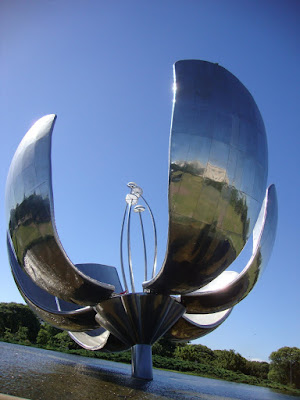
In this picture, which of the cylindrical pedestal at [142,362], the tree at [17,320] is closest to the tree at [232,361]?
the tree at [17,320]

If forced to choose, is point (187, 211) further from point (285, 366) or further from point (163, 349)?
point (163, 349)

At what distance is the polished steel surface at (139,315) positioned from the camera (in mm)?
9977

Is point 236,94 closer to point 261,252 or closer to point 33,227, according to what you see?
point 261,252

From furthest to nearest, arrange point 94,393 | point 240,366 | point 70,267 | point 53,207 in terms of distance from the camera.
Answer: point 240,366 < point 70,267 < point 53,207 < point 94,393

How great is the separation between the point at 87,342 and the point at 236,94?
1216 cm

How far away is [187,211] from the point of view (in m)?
7.91

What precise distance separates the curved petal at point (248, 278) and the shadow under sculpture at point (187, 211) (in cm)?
4

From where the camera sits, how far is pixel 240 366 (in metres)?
35.8

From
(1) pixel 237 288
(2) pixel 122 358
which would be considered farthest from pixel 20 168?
(2) pixel 122 358

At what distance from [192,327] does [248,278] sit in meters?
3.55

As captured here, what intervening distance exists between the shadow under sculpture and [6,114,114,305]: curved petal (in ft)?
0.09

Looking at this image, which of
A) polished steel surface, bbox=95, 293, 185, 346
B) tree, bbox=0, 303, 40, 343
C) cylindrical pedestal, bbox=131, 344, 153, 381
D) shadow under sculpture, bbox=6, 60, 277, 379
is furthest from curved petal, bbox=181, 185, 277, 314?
tree, bbox=0, 303, 40, 343

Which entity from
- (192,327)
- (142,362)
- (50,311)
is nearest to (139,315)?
(142,362)

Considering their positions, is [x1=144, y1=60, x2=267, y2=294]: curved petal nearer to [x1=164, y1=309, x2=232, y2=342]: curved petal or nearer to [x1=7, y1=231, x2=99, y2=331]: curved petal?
[x1=164, y1=309, x2=232, y2=342]: curved petal
